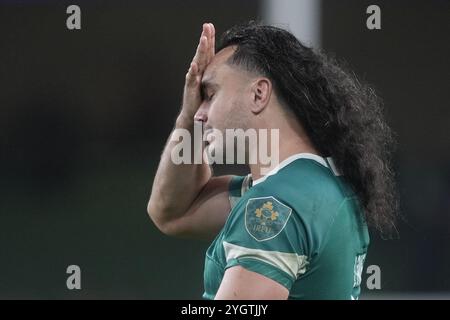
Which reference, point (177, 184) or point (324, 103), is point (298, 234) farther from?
point (177, 184)

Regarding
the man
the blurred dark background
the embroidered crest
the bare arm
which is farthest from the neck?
the blurred dark background

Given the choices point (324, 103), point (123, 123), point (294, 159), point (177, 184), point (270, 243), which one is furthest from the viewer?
point (123, 123)

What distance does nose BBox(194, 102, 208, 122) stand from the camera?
74.0 inches

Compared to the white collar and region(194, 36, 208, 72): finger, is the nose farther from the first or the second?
the white collar

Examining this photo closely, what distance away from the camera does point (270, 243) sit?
1.52 metres

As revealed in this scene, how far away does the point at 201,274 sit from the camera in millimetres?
3258

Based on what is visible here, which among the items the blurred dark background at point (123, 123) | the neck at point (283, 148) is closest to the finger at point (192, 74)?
the neck at point (283, 148)

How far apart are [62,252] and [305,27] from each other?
1254mm

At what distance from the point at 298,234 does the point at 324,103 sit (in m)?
0.39

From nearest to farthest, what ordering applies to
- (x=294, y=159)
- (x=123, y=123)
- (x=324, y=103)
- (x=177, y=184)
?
(x=294, y=159) → (x=324, y=103) → (x=177, y=184) → (x=123, y=123)

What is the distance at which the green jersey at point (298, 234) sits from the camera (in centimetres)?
152

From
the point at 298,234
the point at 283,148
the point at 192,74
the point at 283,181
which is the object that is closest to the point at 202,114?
the point at 192,74

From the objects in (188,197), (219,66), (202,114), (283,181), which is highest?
(219,66)
